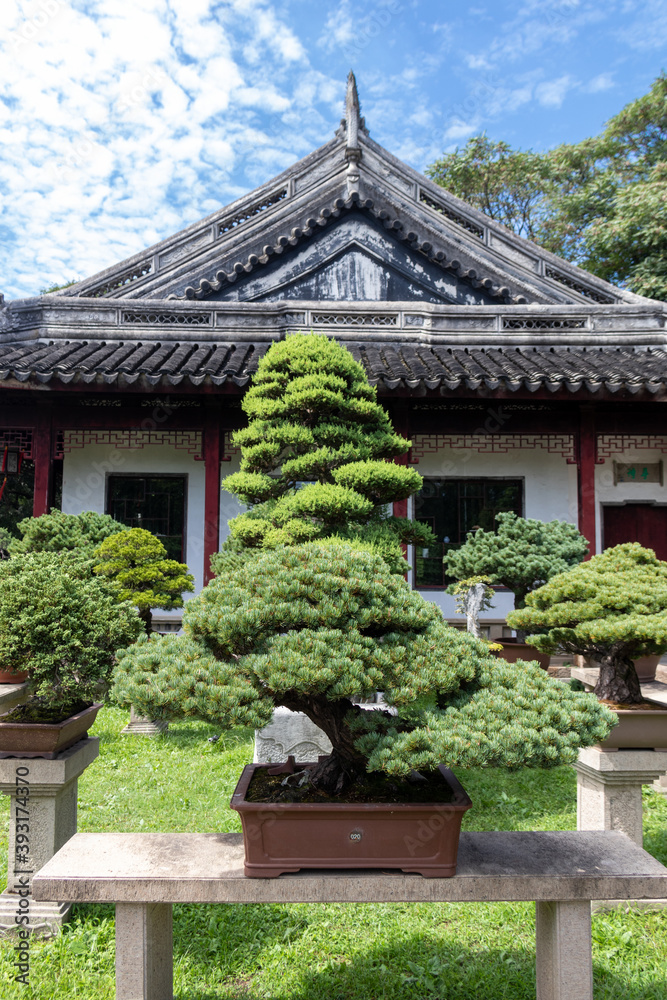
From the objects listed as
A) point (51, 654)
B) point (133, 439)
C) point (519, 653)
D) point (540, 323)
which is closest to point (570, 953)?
point (51, 654)

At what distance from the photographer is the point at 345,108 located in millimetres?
10648

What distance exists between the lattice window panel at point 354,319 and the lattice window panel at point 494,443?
1.96m

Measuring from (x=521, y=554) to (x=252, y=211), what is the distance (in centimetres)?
717

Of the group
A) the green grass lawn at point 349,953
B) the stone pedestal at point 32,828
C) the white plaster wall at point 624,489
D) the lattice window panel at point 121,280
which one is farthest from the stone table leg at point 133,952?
the lattice window panel at point 121,280

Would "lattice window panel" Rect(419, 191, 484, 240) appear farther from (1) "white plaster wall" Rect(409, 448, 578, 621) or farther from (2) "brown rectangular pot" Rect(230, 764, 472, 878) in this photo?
(2) "brown rectangular pot" Rect(230, 764, 472, 878)

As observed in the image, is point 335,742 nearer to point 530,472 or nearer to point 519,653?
point 519,653

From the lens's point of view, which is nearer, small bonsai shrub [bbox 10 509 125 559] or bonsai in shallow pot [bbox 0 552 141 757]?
bonsai in shallow pot [bbox 0 552 141 757]

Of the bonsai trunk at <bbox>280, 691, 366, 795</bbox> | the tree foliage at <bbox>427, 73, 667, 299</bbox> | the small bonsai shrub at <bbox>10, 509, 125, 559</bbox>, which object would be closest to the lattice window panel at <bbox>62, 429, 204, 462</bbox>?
the small bonsai shrub at <bbox>10, 509, 125, 559</bbox>

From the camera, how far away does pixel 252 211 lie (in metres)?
10.5

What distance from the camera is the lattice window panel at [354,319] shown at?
9664 millimetres

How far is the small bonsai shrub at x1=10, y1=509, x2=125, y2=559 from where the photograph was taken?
6.57 meters

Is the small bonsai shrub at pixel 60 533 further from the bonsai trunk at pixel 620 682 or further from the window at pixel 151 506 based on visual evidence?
the bonsai trunk at pixel 620 682

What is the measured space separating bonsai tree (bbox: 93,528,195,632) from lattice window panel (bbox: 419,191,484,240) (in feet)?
24.4

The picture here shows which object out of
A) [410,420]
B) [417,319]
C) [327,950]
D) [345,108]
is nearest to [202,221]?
[345,108]
